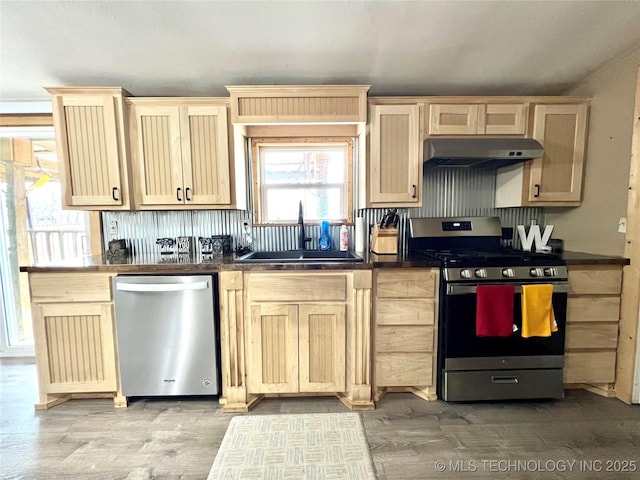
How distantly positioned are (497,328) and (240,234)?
209 cm

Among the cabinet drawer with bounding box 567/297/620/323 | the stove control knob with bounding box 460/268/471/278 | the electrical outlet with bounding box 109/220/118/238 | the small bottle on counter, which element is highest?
the electrical outlet with bounding box 109/220/118/238

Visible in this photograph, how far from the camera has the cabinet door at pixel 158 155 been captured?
215 centimetres

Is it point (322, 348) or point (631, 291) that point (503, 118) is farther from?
point (322, 348)

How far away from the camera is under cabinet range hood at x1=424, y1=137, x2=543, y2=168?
2.08m

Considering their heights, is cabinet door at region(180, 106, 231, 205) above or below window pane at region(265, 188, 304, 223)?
above

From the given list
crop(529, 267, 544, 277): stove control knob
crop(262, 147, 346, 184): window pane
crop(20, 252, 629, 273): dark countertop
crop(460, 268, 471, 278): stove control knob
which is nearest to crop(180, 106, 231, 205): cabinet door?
crop(262, 147, 346, 184): window pane

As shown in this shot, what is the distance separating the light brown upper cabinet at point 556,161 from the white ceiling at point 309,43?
0.98 feet

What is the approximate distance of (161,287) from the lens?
1.89 metres

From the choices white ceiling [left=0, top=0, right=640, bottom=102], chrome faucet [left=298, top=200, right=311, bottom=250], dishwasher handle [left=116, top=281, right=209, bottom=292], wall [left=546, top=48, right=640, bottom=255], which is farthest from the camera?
chrome faucet [left=298, top=200, right=311, bottom=250]

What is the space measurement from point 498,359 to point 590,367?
728mm

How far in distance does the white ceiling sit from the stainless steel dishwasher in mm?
1490

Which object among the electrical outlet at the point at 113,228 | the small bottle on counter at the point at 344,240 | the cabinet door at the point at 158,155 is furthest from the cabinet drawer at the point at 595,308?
the electrical outlet at the point at 113,228

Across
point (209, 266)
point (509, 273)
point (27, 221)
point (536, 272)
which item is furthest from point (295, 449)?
point (27, 221)

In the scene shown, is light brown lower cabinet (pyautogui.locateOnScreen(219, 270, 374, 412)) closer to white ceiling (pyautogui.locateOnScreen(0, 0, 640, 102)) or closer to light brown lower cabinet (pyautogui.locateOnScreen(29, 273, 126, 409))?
light brown lower cabinet (pyautogui.locateOnScreen(29, 273, 126, 409))
